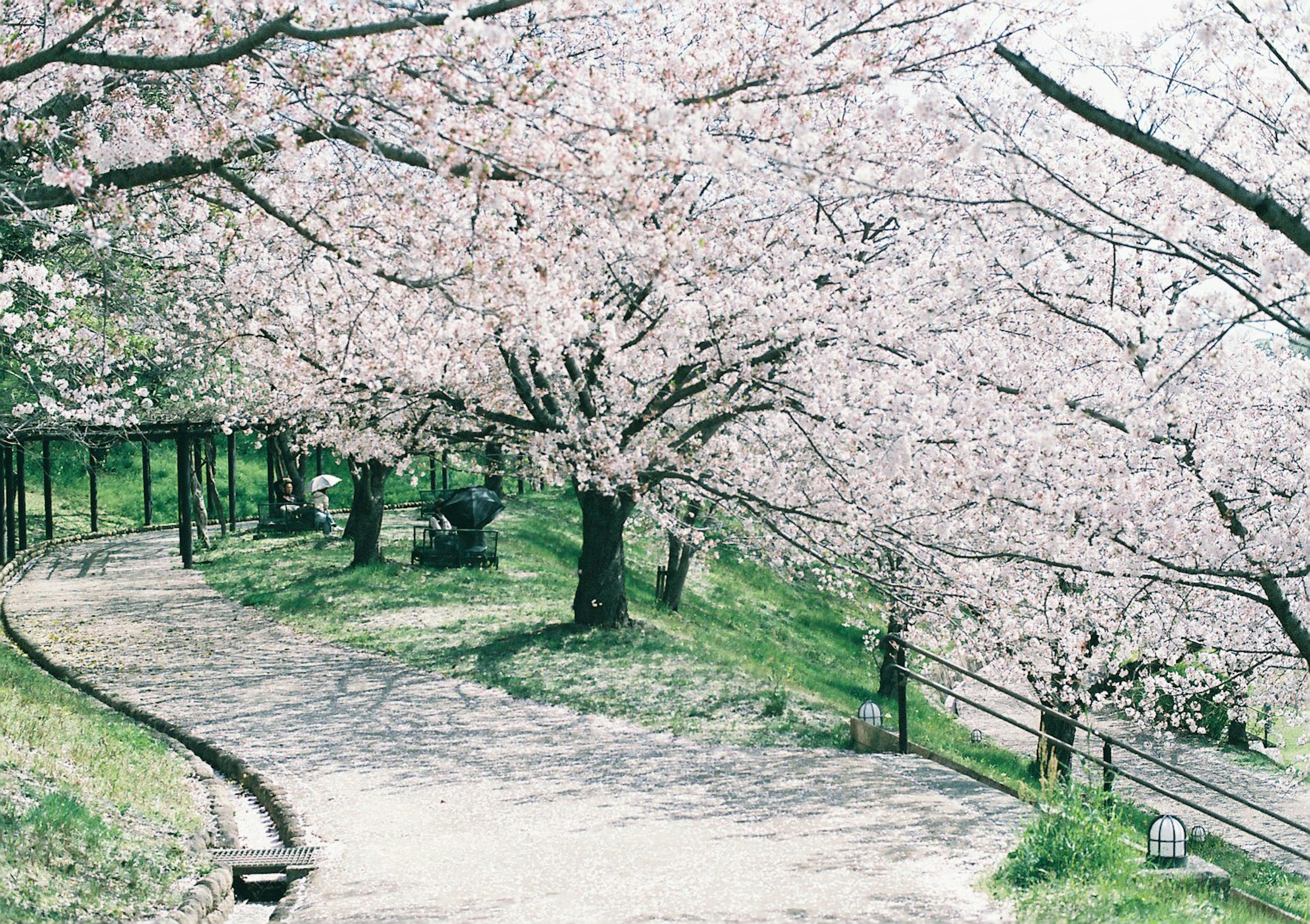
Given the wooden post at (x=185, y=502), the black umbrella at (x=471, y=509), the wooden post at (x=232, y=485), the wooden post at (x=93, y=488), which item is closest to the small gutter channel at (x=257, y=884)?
the black umbrella at (x=471, y=509)

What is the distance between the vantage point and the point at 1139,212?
36.4 ft

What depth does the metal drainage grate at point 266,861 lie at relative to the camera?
724cm

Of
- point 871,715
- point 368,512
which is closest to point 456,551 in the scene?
point 368,512

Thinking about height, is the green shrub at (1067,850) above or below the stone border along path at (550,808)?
above

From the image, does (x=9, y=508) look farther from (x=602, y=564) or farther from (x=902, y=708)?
(x=902, y=708)

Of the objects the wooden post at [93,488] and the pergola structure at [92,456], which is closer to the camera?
the pergola structure at [92,456]

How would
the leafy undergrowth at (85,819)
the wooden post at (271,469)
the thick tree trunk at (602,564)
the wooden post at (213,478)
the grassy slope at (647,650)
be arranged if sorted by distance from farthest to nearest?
the wooden post at (271,469) → the wooden post at (213,478) → the thick tree trunk at (602,564) → the grassy slope at (647,650) → the leafy undergrowth at (85,819)

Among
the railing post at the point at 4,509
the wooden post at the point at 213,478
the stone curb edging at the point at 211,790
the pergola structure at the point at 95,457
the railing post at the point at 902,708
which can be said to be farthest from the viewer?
the wooden post at the point at 213,478

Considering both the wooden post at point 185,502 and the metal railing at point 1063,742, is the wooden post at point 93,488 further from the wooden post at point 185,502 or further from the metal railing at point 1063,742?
the metal railing at point 1063,742

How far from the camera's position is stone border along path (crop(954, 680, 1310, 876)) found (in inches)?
826

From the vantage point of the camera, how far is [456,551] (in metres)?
23.8

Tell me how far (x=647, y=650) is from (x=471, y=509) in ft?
33.5

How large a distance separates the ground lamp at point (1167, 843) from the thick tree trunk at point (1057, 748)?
2.64 m

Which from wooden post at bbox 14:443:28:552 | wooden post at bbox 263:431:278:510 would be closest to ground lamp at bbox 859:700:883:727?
wooden post at bbox 14:443:28:552
